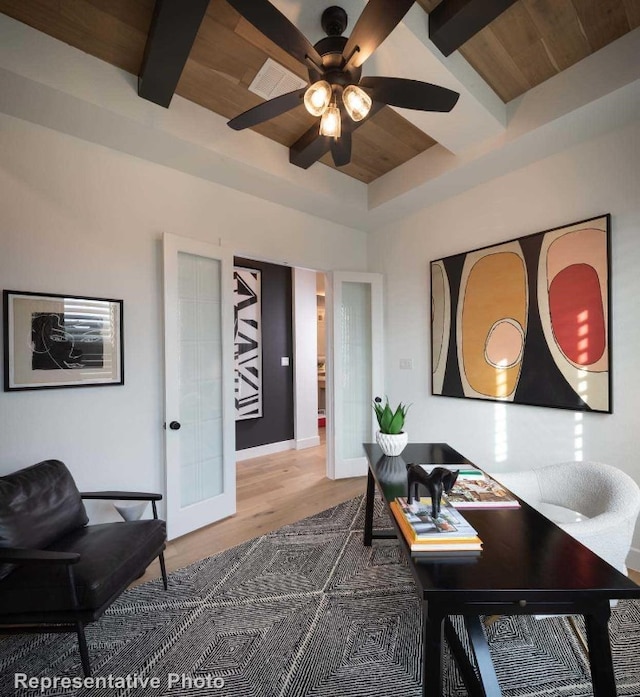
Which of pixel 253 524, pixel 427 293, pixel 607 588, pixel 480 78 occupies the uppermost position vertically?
pixel 480 78

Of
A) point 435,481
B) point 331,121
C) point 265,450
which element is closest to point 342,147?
point 331,121

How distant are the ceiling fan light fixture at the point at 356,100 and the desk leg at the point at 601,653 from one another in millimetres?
1942

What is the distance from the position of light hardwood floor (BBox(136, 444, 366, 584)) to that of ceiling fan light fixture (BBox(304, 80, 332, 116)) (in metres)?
2.72

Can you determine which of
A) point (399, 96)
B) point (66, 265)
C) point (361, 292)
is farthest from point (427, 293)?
point (66, 265)

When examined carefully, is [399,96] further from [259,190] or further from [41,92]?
[41,92]

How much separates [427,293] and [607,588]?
2.71m

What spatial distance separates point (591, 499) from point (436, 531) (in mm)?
1038

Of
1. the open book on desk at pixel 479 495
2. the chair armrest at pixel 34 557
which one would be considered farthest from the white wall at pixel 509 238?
the chair armrest at pixel 34 557

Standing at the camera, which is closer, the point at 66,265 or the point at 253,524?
the point at 66,265

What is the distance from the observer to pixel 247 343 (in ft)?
14.3

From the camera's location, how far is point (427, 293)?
3297 millimetres

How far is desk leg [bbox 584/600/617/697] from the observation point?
0.90m

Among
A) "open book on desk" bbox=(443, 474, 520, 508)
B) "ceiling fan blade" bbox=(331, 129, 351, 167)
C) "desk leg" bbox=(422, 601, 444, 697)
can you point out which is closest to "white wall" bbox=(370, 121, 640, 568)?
"open book on desk" bbox=(443, 474, 520, 508)

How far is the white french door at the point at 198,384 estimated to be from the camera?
245 centimetres
